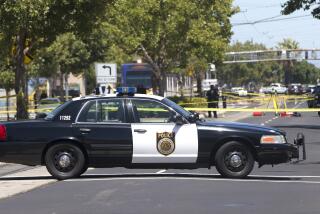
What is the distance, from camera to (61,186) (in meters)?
11.9

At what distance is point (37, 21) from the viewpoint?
2017 cm

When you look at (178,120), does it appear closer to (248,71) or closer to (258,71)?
→ (248,71)

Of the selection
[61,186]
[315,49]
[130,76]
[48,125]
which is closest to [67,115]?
[48,125]

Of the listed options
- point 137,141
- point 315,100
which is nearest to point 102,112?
point 137,141

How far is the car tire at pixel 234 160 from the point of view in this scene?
12.4m

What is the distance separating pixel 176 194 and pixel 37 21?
426 inches

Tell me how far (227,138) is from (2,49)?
Answer: 1261 centimetres

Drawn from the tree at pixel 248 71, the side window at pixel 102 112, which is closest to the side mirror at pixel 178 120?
the side window at pixel 102 112

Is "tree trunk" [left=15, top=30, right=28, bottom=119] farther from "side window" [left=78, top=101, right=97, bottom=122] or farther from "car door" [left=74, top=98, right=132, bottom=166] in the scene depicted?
"car door" [left=74, top=98, right=132, bottom=166]

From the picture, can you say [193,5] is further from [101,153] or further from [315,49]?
[315,49]

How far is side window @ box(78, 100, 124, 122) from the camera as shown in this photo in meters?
12.7

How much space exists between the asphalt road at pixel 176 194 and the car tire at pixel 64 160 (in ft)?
0.69

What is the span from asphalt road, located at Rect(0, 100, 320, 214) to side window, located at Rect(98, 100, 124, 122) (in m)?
1.08

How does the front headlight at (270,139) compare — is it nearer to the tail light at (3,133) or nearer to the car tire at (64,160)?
the car tire at (64,160)
